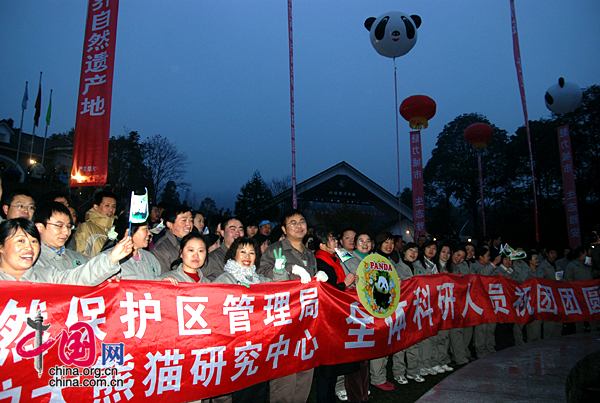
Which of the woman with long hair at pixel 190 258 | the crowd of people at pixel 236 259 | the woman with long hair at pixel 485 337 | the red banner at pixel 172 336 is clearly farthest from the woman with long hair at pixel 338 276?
the woman with long hair at pixel 485 337

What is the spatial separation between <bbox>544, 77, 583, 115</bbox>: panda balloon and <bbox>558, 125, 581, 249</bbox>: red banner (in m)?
1.06

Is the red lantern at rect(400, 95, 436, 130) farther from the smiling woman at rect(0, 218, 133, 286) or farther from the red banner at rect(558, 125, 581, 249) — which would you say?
the smiling woman at rect(0, 218, 133, 286)

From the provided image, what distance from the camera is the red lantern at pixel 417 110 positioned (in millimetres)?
12875

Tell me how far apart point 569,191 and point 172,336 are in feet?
51.7

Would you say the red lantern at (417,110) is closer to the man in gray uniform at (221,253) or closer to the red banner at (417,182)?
the red banner at (417,182)

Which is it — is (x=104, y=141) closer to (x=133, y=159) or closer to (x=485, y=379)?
(x=485, y=379)

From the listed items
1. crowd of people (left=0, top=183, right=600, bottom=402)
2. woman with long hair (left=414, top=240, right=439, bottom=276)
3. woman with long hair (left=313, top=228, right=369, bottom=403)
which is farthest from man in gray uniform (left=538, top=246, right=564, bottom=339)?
woman with long hair (left=313, top=228, right=369, bottom=403)

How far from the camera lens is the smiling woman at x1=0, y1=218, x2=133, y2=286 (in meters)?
2.56

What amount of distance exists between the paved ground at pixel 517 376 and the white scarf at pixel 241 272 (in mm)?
1994

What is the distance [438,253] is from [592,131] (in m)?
29.8

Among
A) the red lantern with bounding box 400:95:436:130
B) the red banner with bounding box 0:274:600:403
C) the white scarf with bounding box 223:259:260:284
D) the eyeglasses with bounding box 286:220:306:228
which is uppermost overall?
the red lantern with bounding box 400:95:436:130

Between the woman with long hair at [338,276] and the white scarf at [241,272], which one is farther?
the woman with long hair at [338,276]

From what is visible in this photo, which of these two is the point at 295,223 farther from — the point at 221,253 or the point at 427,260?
the point at 427,260

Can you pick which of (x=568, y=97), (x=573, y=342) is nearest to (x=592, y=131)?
(x=568, y=97)
